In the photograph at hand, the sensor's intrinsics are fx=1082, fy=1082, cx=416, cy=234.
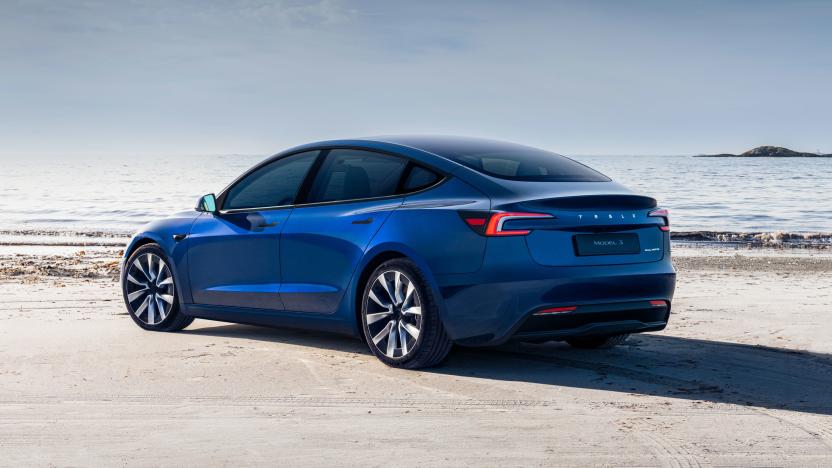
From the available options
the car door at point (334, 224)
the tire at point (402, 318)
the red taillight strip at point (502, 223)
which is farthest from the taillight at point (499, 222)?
the car door at point (334, 224)

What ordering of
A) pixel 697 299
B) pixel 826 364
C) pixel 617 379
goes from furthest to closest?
pixel 697 299 → pixel 826 364 → pixel 617 379

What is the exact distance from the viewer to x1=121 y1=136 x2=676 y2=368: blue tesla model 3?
21.5 ft

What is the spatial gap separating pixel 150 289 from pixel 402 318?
9.77 ft

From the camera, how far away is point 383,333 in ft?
23.5

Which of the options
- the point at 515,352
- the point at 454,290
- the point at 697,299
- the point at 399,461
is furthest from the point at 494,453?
the point at 697,299

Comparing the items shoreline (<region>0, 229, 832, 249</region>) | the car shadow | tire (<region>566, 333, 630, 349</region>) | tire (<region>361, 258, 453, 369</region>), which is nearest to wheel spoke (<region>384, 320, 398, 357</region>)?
Answer: tire (<region>361, 258, 453, 369</region>)

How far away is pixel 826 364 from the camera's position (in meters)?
7.38

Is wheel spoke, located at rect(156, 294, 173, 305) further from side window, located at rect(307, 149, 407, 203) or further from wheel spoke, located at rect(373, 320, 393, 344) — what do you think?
wheel spoke, located at rect(373, 320, 393, 344)

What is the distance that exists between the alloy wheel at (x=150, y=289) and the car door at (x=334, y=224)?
5.15ft

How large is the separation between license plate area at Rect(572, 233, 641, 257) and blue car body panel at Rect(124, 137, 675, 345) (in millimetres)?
36

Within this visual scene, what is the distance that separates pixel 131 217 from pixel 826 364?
2631 cm

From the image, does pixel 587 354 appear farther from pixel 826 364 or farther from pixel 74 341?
pixel 74 341

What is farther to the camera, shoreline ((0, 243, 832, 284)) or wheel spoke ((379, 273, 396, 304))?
shoreline ((0, 243, 832, 284))

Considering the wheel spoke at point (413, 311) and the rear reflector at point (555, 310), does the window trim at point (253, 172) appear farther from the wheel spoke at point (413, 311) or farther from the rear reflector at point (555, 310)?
the rear reflector at point (555, 310)
